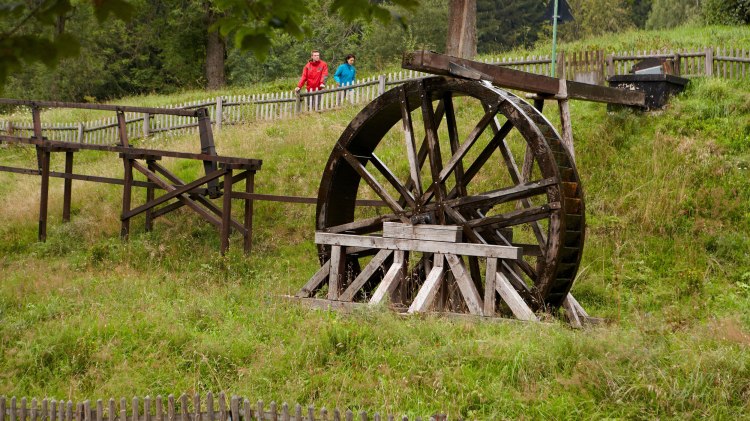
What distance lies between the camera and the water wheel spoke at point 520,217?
32.0 ft

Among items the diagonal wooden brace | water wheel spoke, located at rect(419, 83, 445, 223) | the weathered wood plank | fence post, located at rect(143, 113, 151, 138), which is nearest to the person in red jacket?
fence post, located at rect(143, 113, 151, 138)

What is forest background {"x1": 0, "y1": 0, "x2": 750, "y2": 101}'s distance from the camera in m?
34.6

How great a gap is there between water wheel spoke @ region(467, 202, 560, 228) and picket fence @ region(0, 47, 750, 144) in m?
5.47

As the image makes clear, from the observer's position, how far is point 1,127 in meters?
29.8

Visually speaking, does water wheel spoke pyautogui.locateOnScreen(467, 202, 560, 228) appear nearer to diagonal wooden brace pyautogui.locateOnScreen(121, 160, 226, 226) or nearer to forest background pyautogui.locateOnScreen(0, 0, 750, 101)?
diagonal wooden brace pyautogui.locateOnScreen(121, 160, 226, 226)

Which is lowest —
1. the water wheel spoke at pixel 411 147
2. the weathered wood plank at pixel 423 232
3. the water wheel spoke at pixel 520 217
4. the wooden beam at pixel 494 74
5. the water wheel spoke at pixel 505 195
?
the weathered wood plank at pixel 423 232

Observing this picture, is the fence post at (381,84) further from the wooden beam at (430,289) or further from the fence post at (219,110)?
the wooden beam at (430,289)

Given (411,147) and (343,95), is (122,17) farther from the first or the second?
(343,95)

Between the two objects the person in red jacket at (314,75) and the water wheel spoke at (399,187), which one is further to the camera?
the person in red jacket at (314,75)

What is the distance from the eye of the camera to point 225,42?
3375cm

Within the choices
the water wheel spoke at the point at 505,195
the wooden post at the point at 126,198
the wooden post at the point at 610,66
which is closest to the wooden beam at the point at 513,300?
the water wheel spoke at the point at 505,195

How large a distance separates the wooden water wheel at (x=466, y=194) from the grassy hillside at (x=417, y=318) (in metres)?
0.99

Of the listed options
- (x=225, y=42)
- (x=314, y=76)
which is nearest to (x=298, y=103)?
(x=314, y=76)

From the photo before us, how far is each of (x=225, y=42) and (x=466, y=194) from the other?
24.2 m
